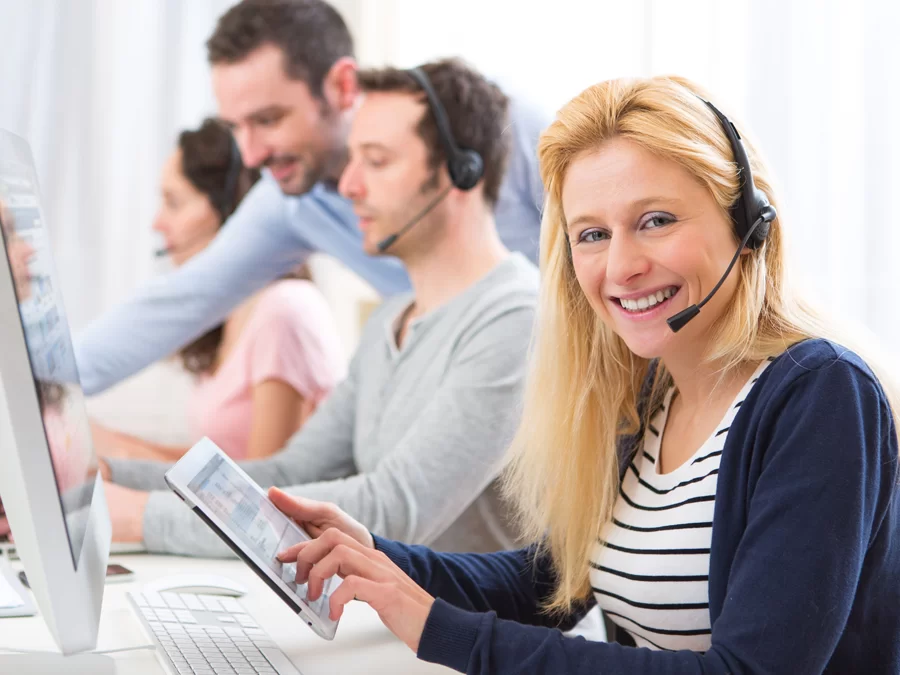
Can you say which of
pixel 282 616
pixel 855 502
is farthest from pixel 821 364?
pixel 282 616

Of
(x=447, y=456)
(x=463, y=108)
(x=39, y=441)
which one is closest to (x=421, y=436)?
(x=447, y=456)

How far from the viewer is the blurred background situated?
167cm

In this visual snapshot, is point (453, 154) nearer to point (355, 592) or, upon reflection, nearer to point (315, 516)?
point (315, 516)

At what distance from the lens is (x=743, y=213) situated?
856 millimetres

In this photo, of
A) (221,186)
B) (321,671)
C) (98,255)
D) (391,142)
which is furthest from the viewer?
(98,255)

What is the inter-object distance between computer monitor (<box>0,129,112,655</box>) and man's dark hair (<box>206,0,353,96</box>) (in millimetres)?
1352

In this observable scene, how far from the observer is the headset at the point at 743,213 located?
0.85 m

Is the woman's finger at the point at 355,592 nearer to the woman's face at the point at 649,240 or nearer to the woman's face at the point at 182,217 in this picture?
the woman's face at the point at 649,240

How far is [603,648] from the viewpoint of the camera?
0.73m

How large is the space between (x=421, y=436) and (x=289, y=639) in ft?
1.28

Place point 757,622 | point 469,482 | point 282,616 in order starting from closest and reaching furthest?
point 757,622, point 282,616, point 469,482

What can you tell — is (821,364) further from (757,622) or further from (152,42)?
(152,42)

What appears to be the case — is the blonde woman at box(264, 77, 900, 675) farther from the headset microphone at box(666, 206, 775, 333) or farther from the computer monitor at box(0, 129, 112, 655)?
the computer monitor at box(0, 129, 112, 655)

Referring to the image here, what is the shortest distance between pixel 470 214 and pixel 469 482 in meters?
0.43
